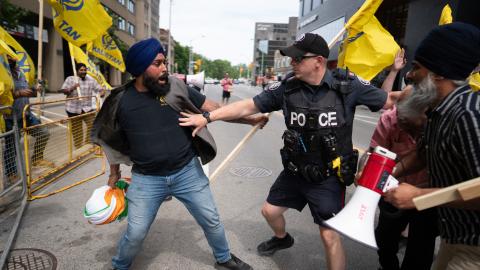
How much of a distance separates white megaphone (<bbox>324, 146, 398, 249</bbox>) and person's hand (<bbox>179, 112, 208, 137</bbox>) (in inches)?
52.2

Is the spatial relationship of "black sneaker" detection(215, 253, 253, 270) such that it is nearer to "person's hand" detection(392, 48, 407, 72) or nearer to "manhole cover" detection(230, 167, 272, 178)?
"person's hand" detection(392, 48, 407, 72)

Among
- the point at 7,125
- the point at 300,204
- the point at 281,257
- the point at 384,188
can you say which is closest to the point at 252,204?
the point at 281,257

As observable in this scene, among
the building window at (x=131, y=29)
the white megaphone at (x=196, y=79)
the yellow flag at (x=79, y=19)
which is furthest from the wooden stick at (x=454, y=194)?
the building window at (x=131, y=29)

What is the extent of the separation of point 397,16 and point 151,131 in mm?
30108

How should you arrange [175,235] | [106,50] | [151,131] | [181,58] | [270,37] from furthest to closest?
[270,37], [181,58], [106,50], [175,235], [151,131]

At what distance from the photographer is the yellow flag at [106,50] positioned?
275 inches

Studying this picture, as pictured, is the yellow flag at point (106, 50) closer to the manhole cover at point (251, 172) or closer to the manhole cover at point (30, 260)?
the manhole cover at point (251, 172)

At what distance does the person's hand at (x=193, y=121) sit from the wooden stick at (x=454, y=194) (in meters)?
1.74

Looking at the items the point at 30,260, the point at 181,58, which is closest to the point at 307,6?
the point at 30,260

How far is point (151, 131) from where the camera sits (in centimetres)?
267

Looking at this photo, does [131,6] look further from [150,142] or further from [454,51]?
[454,51]

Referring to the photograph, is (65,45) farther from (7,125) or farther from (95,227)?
(95,227)

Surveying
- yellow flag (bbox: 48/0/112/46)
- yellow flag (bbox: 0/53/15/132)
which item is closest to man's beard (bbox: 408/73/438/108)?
yellow flag (bbox: 0/53/15/132)

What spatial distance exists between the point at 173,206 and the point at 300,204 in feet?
6.84
